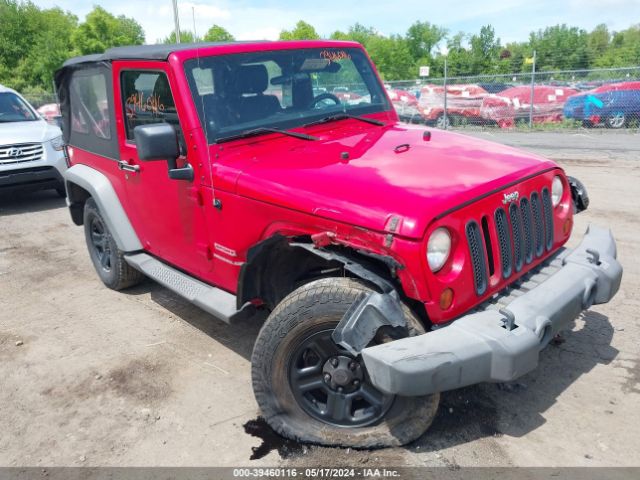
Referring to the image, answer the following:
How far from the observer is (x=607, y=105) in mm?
15258

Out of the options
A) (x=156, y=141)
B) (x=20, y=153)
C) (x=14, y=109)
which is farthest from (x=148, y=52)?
(x=14, y=109)

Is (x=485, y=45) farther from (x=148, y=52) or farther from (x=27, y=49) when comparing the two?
(x=148, y=52)

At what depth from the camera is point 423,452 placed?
9.46 feet

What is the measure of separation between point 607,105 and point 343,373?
15204 mm

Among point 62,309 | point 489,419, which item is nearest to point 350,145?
point 489,419

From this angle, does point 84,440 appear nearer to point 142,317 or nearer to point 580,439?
point 142,317

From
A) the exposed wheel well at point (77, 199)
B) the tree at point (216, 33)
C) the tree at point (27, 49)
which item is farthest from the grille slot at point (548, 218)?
the tree at point (216, 33)

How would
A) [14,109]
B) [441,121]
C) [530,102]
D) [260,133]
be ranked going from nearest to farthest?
[260,133]
[14,109]
[530,102]
[441,121]

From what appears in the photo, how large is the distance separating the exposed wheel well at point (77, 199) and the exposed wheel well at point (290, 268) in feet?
8.93

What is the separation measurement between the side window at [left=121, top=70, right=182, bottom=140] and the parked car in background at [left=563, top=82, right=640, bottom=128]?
14.3m

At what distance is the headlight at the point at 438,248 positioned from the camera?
2.61 meters

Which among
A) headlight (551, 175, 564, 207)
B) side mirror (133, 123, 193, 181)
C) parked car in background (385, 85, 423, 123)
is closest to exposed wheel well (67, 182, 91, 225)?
side mirror (133, 123, 193, 181)

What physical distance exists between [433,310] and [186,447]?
1.52 m

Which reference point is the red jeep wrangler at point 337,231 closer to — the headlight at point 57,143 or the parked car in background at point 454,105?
the headlight at point 57,143
